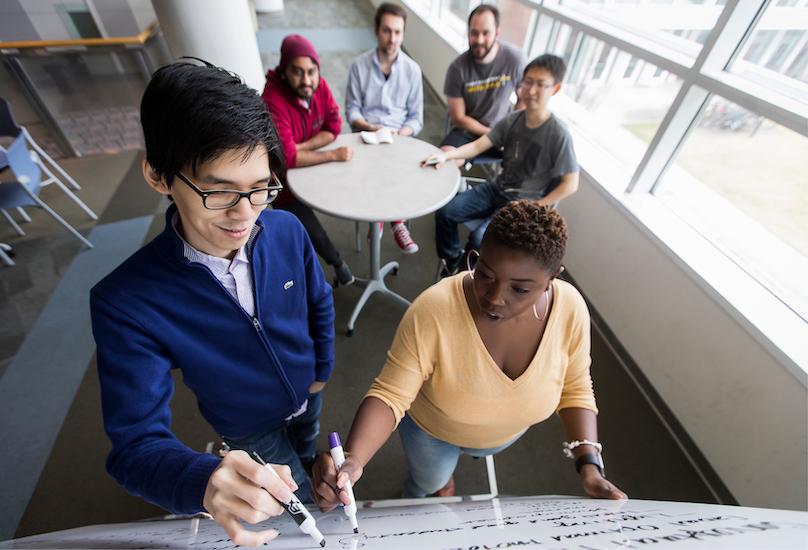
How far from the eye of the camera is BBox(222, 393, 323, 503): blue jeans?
1.19 metres

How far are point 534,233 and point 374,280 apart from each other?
5.63ft

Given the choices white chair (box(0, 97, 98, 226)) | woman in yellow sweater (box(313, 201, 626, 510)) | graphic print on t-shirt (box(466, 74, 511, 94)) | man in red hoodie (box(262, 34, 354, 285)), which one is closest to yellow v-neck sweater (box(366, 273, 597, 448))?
woman in yellow sweater (box(313, 201, 626, 510))

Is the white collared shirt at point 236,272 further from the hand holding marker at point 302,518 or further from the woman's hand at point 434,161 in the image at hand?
the woman's hand at point 434,161

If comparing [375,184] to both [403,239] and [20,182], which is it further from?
[20,182]

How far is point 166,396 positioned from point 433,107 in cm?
497

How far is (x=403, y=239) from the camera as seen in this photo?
9.37 ft

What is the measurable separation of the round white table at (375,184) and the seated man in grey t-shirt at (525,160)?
171mm

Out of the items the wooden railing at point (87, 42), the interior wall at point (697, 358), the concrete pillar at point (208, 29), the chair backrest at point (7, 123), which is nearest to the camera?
the interior wall at point (697, 358)

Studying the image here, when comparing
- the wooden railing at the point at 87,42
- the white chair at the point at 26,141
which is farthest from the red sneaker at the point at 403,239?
the wooden railing at the point at 87,42

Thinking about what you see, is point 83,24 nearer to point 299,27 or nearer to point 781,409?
point 299,27

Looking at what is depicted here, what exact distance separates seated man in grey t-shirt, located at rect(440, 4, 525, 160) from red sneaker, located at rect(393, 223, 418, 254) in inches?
29.8

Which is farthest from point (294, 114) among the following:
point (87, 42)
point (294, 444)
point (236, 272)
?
point (87, 42)

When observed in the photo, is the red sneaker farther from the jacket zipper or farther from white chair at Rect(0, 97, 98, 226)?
white chair at Rect(0, 97, 98, 226)

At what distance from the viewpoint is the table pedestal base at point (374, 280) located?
2.30m
